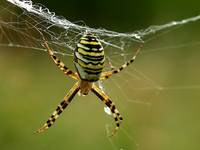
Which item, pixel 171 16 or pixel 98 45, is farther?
pixel 171 16

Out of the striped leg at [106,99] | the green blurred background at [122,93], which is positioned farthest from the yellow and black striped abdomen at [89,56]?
the green blurred background at [122,93]

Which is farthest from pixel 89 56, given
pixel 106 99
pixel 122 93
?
pixel 122 93

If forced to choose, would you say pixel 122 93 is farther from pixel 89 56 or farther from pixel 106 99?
pixel 89 56

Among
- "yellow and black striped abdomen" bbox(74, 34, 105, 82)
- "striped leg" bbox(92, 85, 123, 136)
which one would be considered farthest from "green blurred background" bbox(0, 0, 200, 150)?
"yellow and black striped abdomen" bbox(74, 34, 105, 82)

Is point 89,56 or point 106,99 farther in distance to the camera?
point 106,99

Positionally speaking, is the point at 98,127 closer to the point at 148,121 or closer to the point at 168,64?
the point at 148,121

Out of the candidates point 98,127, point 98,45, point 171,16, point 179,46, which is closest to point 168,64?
point 179,46
